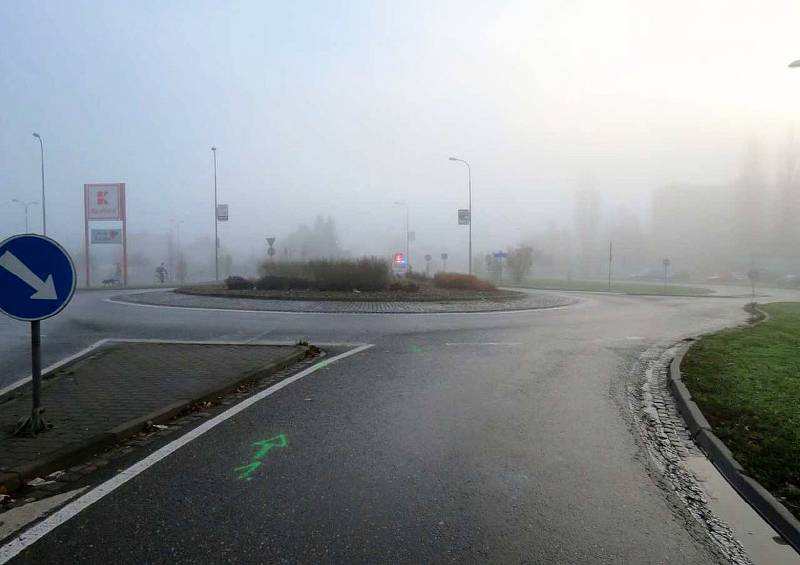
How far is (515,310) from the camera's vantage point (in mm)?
21109

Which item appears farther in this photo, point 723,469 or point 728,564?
point 723,469

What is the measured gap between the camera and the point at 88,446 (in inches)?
196

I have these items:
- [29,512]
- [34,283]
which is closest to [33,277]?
[34,283]

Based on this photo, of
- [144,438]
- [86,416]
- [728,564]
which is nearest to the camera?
[728,564]

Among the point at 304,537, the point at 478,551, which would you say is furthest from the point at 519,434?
the point at 304,537

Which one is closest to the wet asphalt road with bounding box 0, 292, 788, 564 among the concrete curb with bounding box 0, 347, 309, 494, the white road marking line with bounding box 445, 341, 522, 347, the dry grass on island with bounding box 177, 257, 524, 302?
the concrete curb with bounding box 0, 347, 309, 494

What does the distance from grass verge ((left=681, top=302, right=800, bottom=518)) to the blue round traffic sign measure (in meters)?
6.26

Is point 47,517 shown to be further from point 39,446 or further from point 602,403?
point 602,403

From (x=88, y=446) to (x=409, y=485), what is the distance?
283 centimetres

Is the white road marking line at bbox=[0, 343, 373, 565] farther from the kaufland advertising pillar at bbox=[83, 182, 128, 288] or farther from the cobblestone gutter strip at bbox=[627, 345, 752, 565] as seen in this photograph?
the kaufland advertising pillar at bbox=[83, 182, 128, 288]

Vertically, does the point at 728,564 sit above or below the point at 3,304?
below

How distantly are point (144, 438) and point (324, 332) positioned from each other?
8484 millimetres

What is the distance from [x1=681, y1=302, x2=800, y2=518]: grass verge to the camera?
468 centimetres

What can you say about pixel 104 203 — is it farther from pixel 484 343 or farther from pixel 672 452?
pixel 672 452
